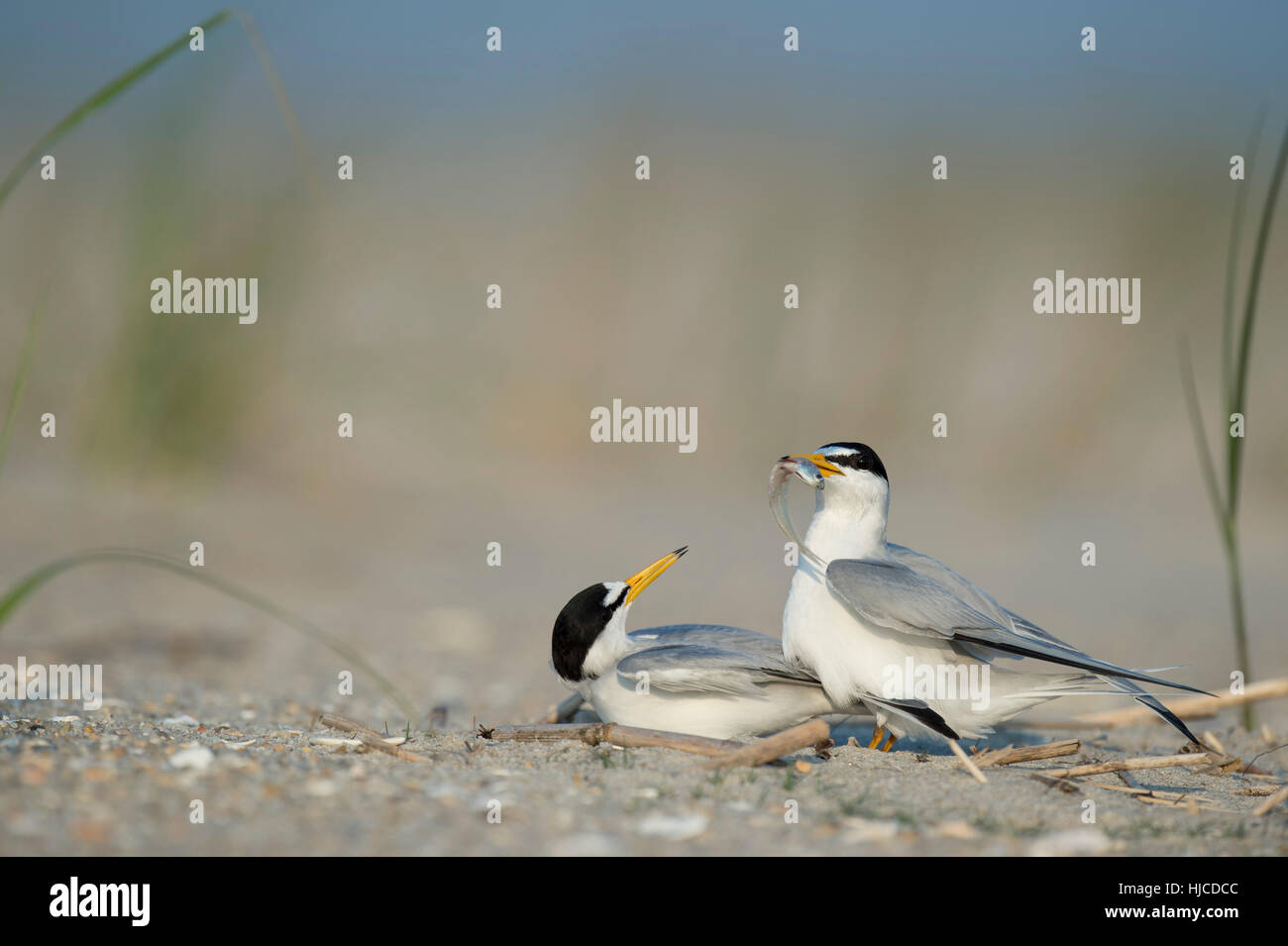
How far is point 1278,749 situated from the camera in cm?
481

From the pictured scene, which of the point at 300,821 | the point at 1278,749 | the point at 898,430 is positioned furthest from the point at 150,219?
the point at 898,430

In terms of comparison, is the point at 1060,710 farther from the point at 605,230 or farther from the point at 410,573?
the point at 605,230

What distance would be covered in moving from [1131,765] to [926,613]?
2.74ft

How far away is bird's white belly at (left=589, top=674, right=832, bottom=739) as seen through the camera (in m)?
4.09

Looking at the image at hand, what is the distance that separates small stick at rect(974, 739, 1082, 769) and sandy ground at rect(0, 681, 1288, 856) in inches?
2.3

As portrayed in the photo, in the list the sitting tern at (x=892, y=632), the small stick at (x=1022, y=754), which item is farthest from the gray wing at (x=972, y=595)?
the small stick at (x=1022, y=754)

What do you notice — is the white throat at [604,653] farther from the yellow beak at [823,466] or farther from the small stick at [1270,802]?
the small stick at [1270,802]

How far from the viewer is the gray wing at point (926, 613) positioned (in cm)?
378

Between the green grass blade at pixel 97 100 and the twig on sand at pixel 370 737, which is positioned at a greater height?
the green grass blade at pixel 97 100

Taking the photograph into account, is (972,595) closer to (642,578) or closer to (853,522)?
(853,522)

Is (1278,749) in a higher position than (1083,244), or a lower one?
lower

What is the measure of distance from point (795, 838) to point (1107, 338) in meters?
13.8

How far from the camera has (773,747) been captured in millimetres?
3479

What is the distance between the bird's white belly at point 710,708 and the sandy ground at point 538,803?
0.97ft
